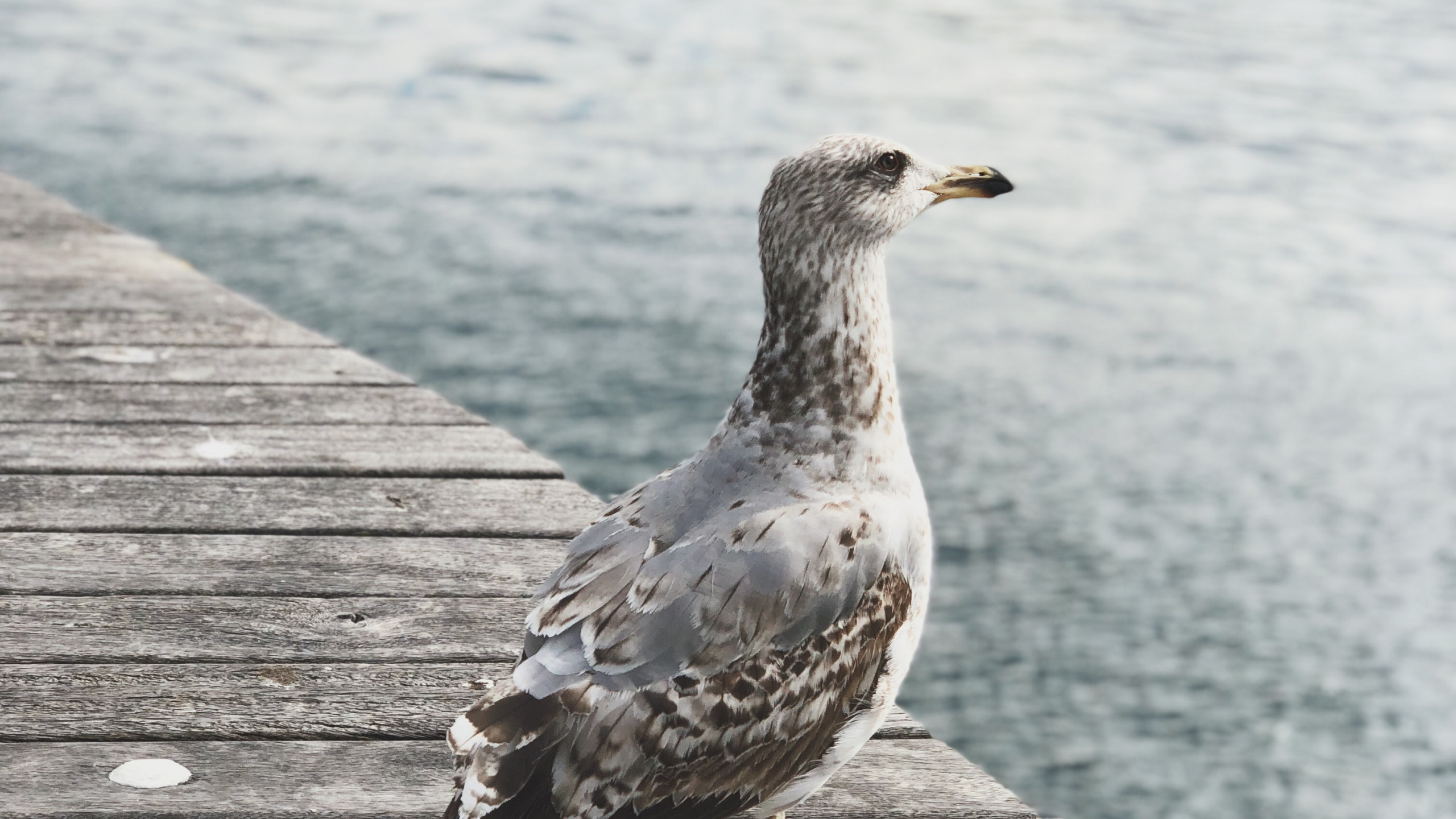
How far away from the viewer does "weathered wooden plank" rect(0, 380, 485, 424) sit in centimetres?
423

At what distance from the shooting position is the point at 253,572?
3.41 m

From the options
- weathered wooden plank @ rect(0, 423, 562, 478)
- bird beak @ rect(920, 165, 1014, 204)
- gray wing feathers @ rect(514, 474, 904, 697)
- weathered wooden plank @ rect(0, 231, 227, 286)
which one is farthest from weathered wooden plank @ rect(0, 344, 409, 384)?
gray wing feathers @ rect(514, 474, 904, 697)

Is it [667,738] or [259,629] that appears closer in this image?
[667,738]

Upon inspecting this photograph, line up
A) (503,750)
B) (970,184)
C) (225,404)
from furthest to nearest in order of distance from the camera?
(225,404), (970,184), (503,750)

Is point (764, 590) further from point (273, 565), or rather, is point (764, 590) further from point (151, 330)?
point (151, 330)

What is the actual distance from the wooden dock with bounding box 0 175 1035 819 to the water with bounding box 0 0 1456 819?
7.46 feet

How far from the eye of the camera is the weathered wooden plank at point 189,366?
4.50 m

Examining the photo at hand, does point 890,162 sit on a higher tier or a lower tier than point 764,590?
higher

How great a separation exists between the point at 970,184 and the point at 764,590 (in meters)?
0.93

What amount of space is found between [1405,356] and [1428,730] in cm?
311

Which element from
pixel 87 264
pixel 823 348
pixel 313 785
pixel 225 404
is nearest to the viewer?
pixel 823 348

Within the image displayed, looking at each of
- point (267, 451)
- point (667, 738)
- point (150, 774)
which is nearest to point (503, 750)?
point (667, 738)

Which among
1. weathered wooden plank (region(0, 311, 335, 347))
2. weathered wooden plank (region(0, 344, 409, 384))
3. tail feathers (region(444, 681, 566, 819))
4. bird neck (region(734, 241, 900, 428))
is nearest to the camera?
tail feathers (region(444, 681, 566, 819))

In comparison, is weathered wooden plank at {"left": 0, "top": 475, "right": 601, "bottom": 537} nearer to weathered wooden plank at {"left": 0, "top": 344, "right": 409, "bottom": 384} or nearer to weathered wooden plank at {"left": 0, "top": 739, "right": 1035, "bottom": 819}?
weathered wooden plank at {"left": 0, "top": 344, "right": 409, "bottom": 384}
